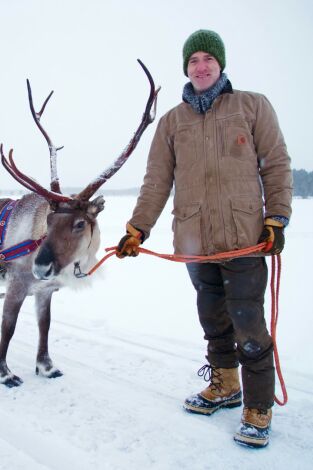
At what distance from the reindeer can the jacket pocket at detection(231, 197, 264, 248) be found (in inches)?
43.4

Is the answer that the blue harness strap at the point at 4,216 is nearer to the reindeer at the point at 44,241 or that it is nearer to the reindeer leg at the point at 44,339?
the reindeer at the point at 44,241

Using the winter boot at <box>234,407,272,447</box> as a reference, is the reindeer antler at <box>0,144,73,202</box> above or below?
above

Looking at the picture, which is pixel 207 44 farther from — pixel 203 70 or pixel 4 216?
pixel 4 216

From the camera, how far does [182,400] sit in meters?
2.91

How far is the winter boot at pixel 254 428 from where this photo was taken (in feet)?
7.55

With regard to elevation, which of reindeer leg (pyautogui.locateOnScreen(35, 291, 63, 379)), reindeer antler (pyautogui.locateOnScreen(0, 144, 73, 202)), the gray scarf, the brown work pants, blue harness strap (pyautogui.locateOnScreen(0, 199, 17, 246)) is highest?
the gray scarf

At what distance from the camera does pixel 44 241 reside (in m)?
3.02

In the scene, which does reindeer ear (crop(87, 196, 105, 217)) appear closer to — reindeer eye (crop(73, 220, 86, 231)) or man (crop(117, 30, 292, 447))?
reindeer eye (crop(73, 220, 86, 231))

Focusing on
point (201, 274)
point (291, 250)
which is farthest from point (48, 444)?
point (291, 250)

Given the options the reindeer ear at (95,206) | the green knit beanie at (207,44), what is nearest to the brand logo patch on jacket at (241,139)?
the green knit beanie at (207,44)

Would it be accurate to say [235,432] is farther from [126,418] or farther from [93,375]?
[93,375]

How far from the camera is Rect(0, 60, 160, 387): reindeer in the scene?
118 inches

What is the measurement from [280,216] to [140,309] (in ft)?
11.8

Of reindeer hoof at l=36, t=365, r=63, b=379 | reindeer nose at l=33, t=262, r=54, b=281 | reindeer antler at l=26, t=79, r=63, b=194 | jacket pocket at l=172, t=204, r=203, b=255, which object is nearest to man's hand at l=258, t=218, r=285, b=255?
jacket pocket at l=172, t=204, r=203, b=255
